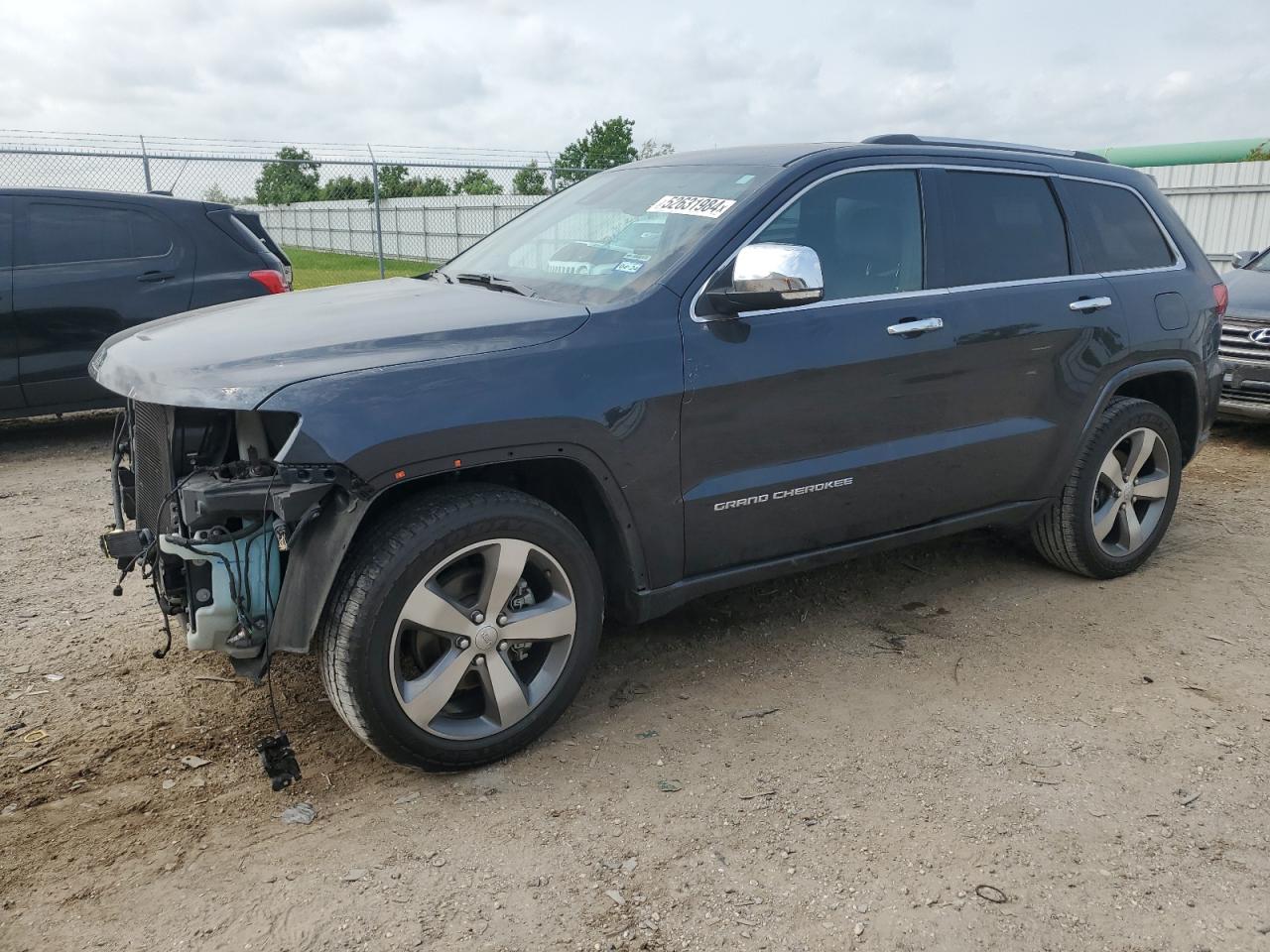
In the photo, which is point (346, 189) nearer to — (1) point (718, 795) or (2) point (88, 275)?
(2) point (88, 275)

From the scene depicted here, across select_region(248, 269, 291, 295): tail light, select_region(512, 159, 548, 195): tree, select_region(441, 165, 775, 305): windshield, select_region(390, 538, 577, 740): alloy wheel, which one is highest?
select_region(512, 159, 548, 195): tree

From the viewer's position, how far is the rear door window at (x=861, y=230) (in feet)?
12.4

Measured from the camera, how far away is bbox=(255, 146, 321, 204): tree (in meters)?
14.8

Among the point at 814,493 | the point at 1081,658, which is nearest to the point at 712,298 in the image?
the point at 814,493

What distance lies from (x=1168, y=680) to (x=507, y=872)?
2580 millimetres

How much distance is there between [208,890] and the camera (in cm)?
268

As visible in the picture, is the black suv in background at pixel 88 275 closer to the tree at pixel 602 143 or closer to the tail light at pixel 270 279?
the tail light at pixel 270 279

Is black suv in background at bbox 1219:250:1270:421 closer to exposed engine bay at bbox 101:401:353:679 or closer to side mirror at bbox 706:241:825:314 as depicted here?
side mirror at bbox 706:241:825:314

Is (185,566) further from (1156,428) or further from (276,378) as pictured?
(1156,428)

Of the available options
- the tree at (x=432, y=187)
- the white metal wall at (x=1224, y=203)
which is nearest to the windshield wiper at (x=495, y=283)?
the white metal wall at (x=1224, y=203)

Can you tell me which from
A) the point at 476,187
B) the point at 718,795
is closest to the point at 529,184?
the point at 476,187

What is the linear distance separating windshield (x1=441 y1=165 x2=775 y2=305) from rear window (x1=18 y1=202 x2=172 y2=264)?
12.4 ft

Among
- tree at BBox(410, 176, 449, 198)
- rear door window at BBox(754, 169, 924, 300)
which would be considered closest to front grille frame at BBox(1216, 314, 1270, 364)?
rear door window at BBox(754, 169, 924, 300)

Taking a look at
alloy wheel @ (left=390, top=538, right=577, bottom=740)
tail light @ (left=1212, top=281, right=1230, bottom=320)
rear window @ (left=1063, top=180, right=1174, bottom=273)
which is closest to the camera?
alloy wheel @ (left=390, top=538, right=577, bottom=740)
